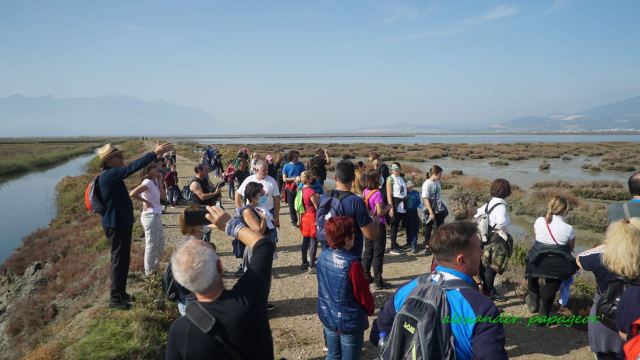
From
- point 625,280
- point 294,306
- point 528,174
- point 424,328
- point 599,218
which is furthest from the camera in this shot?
point 528,174

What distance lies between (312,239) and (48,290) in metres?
7.16

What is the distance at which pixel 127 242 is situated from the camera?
16.4 feet

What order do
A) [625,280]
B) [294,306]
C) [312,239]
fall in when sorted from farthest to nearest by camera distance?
[312,239], [294,306], [625,280]

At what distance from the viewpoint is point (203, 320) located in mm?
1772

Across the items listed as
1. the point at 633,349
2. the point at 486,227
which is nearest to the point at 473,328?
the point at 633,349

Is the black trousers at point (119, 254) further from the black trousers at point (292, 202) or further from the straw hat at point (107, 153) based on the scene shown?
the black trousers at point (292, 202)

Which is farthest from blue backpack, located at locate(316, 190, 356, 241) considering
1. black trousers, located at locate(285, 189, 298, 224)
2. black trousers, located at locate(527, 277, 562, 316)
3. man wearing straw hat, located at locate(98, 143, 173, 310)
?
black trousers, located at locate(285, 189, 298, 224)

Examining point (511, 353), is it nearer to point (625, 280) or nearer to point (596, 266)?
point (596, 266)

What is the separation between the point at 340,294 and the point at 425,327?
4.62 ft

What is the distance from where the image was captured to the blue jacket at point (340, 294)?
3.12m

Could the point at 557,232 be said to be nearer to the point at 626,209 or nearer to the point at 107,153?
the point at 626,209

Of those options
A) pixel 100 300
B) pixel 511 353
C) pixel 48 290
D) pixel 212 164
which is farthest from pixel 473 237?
pixel 212 164

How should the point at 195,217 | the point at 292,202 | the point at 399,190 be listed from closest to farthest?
the point at 195,217 < the point at 399,190 < the point at 292,202

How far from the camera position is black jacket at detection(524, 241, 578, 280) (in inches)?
174
